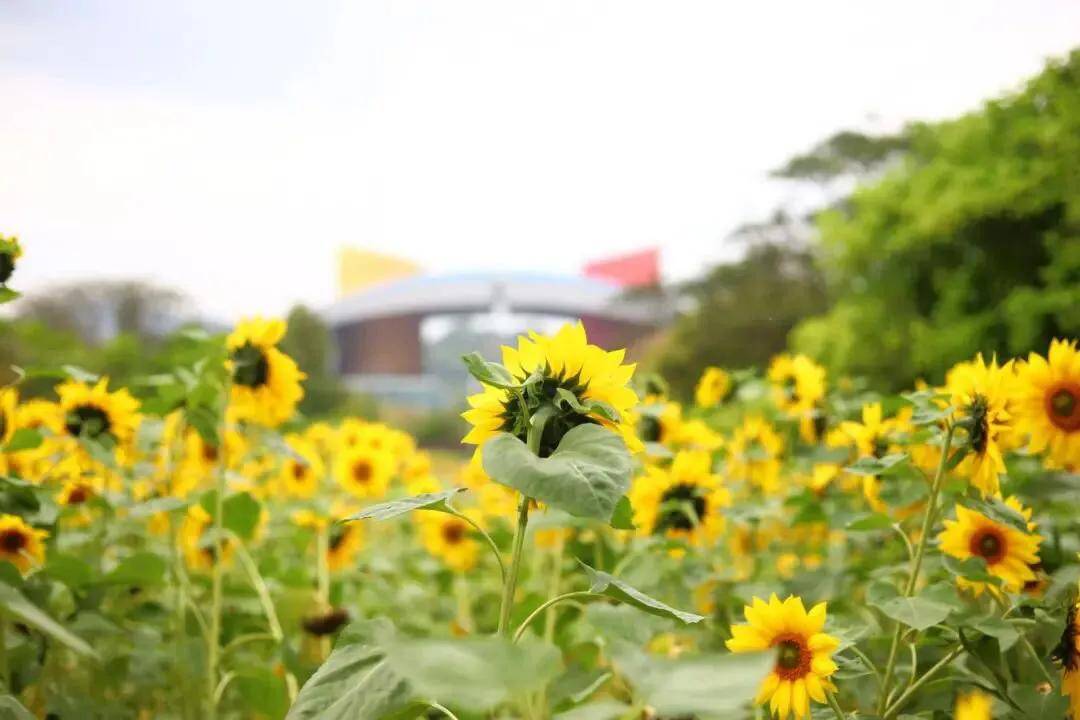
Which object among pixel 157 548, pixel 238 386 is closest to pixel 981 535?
pixel 238 386

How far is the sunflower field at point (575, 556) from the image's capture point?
1.13 feet

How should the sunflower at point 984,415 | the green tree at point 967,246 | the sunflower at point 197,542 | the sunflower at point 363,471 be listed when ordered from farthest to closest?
the green tree at point 967,246 → the sunflower at point 363,471 → the sunflower at point 197,542 → the sunflower at point 984,415

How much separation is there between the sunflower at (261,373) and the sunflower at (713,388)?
59 cm

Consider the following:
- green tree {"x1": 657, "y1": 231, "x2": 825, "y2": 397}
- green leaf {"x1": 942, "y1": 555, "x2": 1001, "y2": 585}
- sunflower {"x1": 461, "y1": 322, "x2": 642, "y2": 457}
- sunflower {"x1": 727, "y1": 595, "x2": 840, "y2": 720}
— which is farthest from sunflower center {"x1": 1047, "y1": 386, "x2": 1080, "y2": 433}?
green tree {"x1": 657, "y1": 231, "x2": 825, "y2": 397}

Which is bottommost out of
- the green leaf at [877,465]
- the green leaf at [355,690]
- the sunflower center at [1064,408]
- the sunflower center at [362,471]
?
the sunflower center at [362,471]

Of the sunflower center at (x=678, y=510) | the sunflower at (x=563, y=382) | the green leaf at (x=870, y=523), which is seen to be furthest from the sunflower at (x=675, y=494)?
the sunflower at (x=563, y=382)

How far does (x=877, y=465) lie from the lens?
0.56 m

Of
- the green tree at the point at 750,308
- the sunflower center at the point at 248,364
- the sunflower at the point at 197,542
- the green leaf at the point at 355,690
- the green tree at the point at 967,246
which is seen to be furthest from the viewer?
the green tree at the point at 750,308

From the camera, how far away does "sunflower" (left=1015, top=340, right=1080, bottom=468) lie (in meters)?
0.57

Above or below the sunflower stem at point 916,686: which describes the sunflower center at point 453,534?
below

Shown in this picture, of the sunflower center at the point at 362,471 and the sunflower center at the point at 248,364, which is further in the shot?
the sunflower center at the point at 362,471

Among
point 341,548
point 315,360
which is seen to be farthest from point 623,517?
point 315,360

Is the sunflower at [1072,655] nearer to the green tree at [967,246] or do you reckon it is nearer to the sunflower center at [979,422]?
the sunflower center at [979,422]

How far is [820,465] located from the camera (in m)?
1.04
